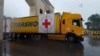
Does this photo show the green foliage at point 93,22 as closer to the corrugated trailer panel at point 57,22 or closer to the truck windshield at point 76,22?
the corrugated trailer panel at point 57,22

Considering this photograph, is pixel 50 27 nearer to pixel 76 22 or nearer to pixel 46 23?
pixel 46 23

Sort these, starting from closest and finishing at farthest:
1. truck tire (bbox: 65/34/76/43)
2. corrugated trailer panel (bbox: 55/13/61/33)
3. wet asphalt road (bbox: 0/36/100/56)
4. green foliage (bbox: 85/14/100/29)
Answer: wet asphalt road (bbox: 0/36/100/56)
truck tire (bbox: 65/34/76/43)
corrugated trailer panel (bbox: 55/13/61/33)
green foliage (bbox: 85/14/100/29)

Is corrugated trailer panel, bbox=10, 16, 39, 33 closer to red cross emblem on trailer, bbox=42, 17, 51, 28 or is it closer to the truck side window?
red cross emblem on trailer, bbox=42, 17, 51, 28

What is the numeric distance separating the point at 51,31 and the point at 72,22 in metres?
2.87

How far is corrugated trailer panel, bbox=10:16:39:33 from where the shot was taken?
2316 cm

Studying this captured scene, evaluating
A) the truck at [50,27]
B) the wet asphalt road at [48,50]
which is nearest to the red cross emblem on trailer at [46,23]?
the truck at [50,27]

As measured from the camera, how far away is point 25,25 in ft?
80.4

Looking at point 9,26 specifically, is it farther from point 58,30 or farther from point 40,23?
point 58,30

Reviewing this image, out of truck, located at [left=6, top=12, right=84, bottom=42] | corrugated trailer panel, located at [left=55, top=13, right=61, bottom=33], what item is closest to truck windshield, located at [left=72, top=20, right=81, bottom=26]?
truck, located at [left=6, top=12, right=84, bottom=42]

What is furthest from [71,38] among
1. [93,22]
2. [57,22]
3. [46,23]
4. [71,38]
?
[93,22]

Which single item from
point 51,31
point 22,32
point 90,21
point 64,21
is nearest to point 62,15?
point 64,21

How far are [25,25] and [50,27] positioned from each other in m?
3.95

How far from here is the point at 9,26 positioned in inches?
1084

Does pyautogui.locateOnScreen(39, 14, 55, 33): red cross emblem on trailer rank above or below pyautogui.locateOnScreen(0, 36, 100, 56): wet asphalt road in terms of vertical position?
above
